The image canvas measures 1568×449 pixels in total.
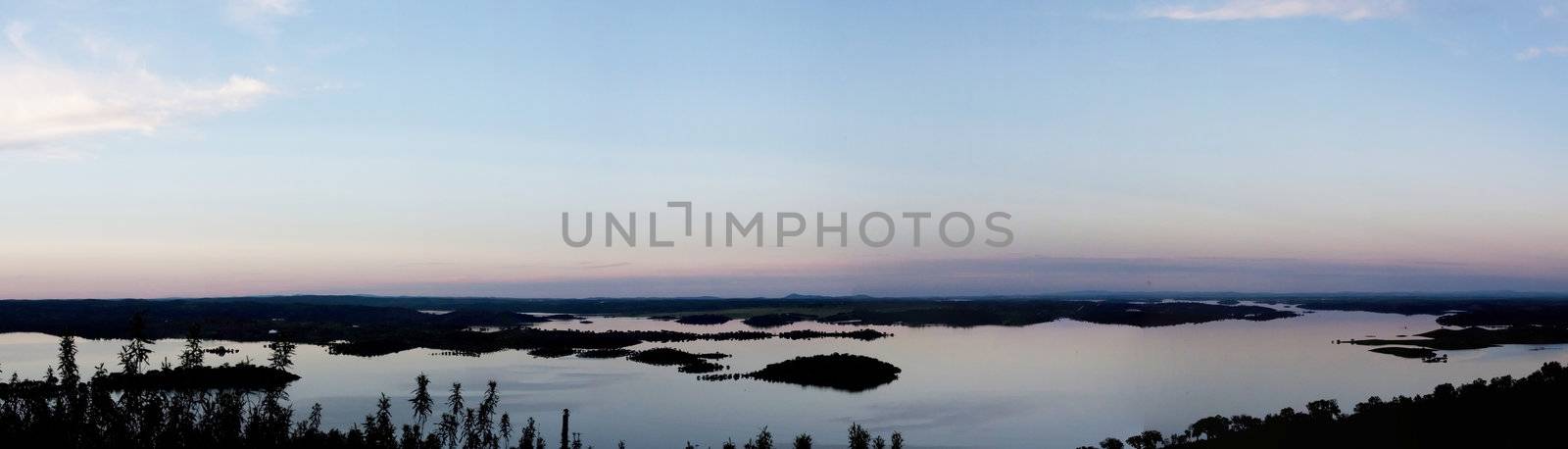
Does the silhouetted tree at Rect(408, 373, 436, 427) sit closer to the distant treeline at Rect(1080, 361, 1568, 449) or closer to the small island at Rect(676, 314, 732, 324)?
the distant treeline at Rect(1080, 361, 1568, 449)

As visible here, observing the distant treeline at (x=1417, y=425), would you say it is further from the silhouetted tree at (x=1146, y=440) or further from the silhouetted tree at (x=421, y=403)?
the silhouetted tree at (x=421, y=403)

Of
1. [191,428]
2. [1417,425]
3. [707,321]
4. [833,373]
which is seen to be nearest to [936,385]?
[833,373]

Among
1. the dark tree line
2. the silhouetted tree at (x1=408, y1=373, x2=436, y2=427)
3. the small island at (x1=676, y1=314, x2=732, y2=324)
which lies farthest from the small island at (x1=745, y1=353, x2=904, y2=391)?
the small island at (x1=676, y1=314, x2=732, y2=324)

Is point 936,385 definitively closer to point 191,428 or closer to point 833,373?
point 833,373

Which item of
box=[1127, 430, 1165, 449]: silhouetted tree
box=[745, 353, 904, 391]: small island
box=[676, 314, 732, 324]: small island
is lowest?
box=[1127, 430, 1165, 449]: silhouetted tree

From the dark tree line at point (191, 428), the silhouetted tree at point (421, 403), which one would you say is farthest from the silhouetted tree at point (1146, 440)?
the silhouetted tree at point (421, 403)

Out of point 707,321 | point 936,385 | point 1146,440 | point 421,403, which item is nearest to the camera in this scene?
point 1146,440
